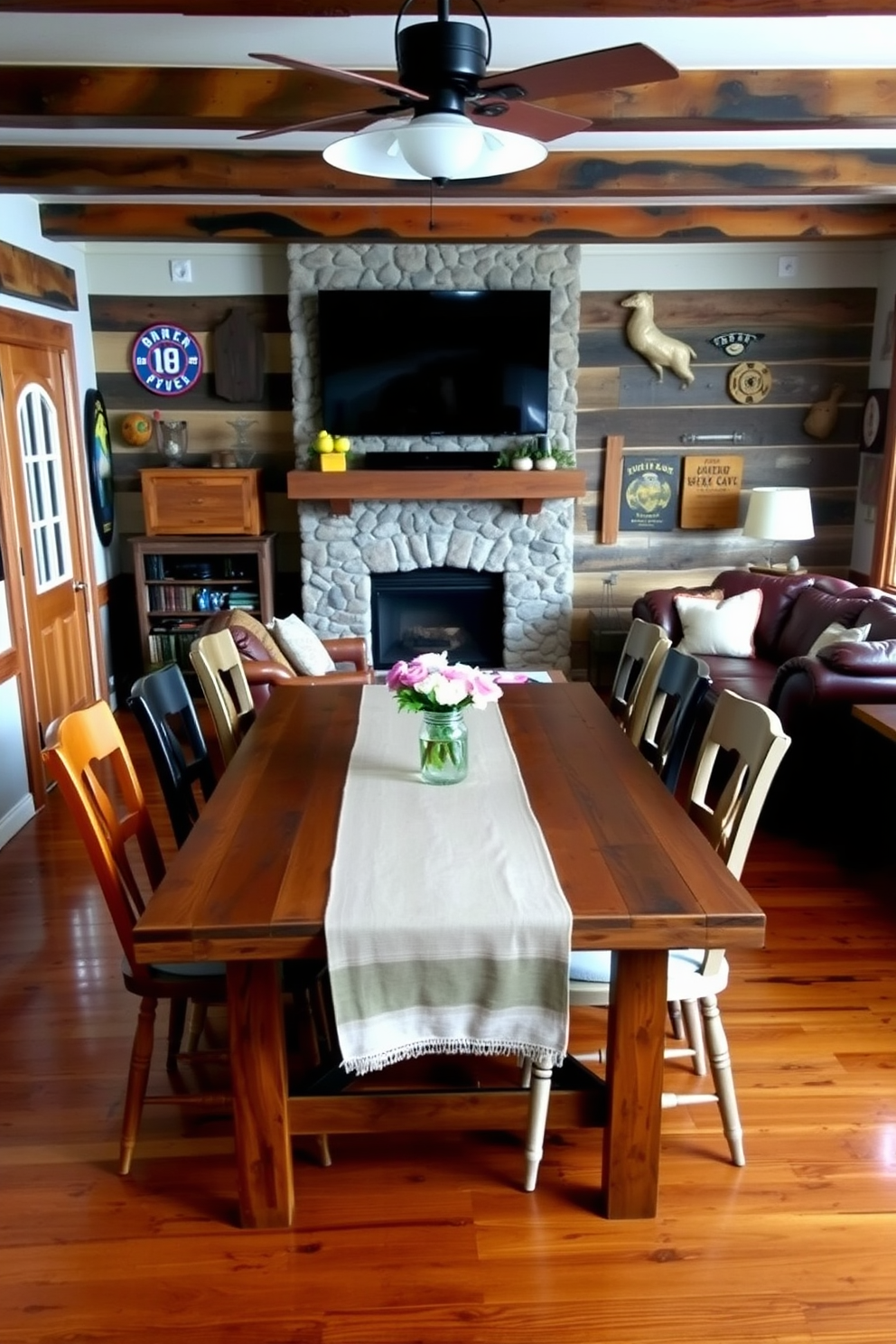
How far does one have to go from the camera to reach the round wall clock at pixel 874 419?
5.52 meters

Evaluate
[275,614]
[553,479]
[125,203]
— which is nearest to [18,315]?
[125,203]

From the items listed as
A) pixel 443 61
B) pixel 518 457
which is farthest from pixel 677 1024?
pixel 518 457

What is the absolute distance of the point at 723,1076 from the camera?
85.4 inches

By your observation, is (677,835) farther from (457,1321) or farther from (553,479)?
(553,479)

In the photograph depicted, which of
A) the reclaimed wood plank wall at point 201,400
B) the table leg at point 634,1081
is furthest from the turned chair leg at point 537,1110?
the reclaimed wood plank wall at point 201,400

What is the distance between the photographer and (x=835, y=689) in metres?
3.72

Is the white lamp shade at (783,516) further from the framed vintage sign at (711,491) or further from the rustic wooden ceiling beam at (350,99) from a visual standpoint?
the rustic wooden ceiling beam at (350,99)

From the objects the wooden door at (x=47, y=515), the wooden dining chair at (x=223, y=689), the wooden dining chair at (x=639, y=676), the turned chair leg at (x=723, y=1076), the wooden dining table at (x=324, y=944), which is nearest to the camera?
the wooden dining table at (x=324, y=944)

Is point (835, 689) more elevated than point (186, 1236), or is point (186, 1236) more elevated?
point (835, 689)

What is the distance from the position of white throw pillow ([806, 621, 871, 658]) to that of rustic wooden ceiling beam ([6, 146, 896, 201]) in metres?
1.81

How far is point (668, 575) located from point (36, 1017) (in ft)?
14.6

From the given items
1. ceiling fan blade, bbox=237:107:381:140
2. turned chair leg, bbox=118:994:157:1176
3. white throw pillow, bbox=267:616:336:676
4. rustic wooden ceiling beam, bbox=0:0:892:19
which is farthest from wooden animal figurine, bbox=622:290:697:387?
turned chair leg, bbox=118:994:157:1176

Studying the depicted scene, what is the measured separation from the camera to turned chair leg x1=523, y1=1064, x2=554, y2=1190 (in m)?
1.99

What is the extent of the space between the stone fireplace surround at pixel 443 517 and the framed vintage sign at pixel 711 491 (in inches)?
29.5
